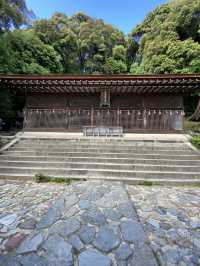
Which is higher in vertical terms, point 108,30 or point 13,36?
point 108,30

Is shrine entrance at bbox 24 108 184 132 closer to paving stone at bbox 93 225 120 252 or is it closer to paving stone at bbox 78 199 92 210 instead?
paving stone at bbox 78 199 92 210

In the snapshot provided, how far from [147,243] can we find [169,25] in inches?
757

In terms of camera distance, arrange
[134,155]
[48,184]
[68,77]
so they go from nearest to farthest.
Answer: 1. [48,184]
2. [134,155]
3. [68,77]

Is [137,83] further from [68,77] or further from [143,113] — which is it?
[68,77]

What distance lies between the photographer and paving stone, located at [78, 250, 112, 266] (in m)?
2.21

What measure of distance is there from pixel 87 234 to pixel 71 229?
0.30m

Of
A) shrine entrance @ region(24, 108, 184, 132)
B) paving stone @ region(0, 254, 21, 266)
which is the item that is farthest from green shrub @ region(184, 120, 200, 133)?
paving stone @ region(0, 254, 21, 266)

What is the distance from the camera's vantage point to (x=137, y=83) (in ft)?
27.9

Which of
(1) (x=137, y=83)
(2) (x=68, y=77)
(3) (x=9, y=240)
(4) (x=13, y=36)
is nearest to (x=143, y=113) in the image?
(1) (x=137, y=83)

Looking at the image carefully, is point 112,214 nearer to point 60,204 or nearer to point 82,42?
point 60,204

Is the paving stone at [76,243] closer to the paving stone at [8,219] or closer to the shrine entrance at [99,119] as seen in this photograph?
the paving stone at [8,219]

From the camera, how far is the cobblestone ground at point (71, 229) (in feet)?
7.55

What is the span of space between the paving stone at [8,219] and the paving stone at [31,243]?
2.09 ft

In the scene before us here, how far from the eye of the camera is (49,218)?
3250 millimetres
